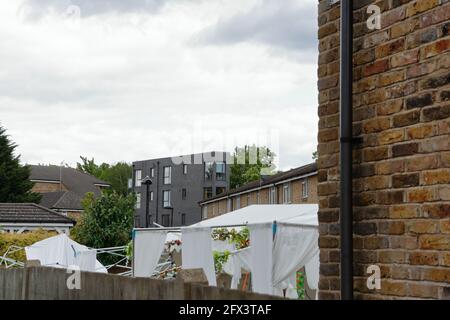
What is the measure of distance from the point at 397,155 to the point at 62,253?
18881mm

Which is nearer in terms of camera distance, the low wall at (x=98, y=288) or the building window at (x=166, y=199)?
the low wall at (x=98, y=288)

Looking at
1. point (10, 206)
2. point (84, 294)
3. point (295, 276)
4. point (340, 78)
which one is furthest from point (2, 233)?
point (340, 78)

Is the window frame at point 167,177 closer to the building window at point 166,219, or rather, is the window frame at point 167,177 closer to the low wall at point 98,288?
the building window at point 166,219

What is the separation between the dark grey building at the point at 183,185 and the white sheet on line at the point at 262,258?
61.3 meters

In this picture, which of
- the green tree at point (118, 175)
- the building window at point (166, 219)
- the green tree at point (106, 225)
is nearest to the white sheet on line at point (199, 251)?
the green tree at point (106, 225)

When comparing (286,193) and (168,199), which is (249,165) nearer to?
(168,199)

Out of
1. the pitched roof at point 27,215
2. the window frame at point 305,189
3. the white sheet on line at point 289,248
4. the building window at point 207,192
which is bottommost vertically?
the white sheet on line at point 289,248

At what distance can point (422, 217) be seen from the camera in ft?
12.6

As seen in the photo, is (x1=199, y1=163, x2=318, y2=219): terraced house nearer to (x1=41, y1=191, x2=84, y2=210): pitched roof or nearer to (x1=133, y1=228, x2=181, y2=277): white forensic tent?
(x1=133, y1=228, x2=181, y2=277): white forensic tent

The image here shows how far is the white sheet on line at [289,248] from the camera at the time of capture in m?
13.3

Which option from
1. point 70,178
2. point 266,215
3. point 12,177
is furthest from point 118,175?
point 266,215

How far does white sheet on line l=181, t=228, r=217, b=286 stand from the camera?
15188mm

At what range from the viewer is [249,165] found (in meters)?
83.8

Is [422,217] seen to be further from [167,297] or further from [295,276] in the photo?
[295,276]
